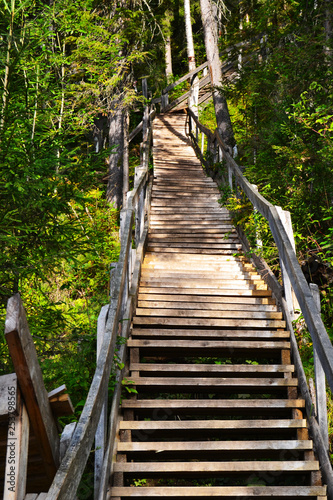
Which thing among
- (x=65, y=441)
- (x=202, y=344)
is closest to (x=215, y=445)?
(x=202, y=344)

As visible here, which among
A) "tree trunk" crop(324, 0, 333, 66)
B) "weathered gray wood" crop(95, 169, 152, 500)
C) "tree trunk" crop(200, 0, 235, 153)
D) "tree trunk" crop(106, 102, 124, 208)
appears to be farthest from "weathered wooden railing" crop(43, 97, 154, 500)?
"tree trunk" crop(106, 102, 124, 208)

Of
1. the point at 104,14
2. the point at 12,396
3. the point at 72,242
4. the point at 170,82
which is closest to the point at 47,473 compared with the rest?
the point at 12,396

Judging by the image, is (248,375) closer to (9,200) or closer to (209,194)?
(9,200)

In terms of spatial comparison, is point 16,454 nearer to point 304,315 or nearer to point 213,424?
point 213,424

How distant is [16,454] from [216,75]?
42.8ft

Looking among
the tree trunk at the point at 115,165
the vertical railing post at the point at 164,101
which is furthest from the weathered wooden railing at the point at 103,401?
the vertical railing post at the point at 164,101

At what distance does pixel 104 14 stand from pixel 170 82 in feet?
36.7

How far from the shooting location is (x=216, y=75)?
1323 centimetres

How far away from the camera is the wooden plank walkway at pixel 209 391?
3629 mm

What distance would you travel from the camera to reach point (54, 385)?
5.40m

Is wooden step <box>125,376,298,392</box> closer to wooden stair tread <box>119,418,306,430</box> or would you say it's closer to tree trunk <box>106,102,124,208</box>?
wooden stair tread <box>119,418,306,430</box>

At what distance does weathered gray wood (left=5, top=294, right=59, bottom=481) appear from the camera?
156 centimetres

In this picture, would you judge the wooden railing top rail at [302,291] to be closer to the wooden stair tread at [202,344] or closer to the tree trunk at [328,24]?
the wooden stair tread at [202,344]

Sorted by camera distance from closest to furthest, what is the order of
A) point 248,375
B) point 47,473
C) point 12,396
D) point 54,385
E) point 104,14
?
point 12,396 < point 47,473 < point 248,375 < point 54,385 < point 104,14
